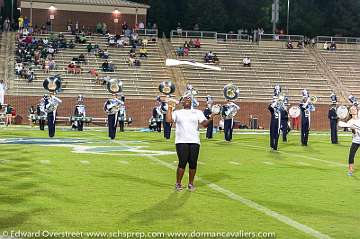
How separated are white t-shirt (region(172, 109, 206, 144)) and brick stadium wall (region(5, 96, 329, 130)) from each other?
2793 centimetres

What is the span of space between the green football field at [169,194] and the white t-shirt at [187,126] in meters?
0.86

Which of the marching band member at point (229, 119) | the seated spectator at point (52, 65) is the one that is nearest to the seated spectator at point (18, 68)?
the seated spectator at point (52, 65)

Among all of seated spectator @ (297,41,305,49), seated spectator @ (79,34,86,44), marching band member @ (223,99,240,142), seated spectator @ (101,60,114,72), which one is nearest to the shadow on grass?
marching band member @ (223,99,240,142)

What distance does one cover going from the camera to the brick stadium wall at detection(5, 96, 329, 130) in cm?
3875

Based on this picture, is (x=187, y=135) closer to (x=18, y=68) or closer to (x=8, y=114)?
(x=8, y=114)

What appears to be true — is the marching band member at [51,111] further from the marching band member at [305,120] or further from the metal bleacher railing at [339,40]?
the metal bleacher railing at [339,40]

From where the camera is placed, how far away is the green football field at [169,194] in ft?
28.0

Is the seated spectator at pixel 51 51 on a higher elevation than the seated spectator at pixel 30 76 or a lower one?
higher

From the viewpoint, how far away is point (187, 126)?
11469mm

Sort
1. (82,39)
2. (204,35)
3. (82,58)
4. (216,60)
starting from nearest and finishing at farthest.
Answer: (82,58)
(82,39)
(216,60)
(204,35)

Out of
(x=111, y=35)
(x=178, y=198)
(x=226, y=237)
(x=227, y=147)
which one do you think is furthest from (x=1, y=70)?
(x=226, y=237)

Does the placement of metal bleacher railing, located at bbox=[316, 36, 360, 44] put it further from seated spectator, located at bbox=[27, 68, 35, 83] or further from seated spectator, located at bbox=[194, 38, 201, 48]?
seated spectator, located at bbox=[27, 68, 35, 83]

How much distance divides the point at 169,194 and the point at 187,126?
1131 mm

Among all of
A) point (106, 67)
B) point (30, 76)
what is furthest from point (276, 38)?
point (30, 76)
